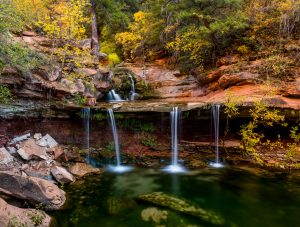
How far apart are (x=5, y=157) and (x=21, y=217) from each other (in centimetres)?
450

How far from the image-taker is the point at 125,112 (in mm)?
14539

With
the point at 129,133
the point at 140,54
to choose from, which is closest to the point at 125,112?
the point at 129,133

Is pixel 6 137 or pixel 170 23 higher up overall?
pixel 170 23

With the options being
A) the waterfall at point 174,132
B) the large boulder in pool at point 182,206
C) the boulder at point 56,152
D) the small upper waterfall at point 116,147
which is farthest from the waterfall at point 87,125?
the large boulder in pool at point 182,206

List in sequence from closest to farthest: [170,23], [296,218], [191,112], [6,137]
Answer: [296,218], [6,137], [191,112], [170,23]

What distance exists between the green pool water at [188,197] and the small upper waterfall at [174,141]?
2.82 ft

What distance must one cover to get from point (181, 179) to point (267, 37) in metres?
9.88

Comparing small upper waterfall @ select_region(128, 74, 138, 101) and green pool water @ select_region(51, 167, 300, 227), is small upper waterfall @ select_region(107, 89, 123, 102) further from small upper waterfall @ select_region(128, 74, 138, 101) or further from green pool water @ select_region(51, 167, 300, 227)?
green pool water @ select_region(51, 167, 300, 227)

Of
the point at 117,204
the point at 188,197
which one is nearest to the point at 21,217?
the point at 117,204

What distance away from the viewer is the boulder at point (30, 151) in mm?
11844

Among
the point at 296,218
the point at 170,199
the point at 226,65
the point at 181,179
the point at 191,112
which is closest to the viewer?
the point at 296,218

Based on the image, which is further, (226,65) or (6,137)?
(226,65)

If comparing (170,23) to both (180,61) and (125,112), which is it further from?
(125,112)

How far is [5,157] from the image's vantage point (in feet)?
36.8
